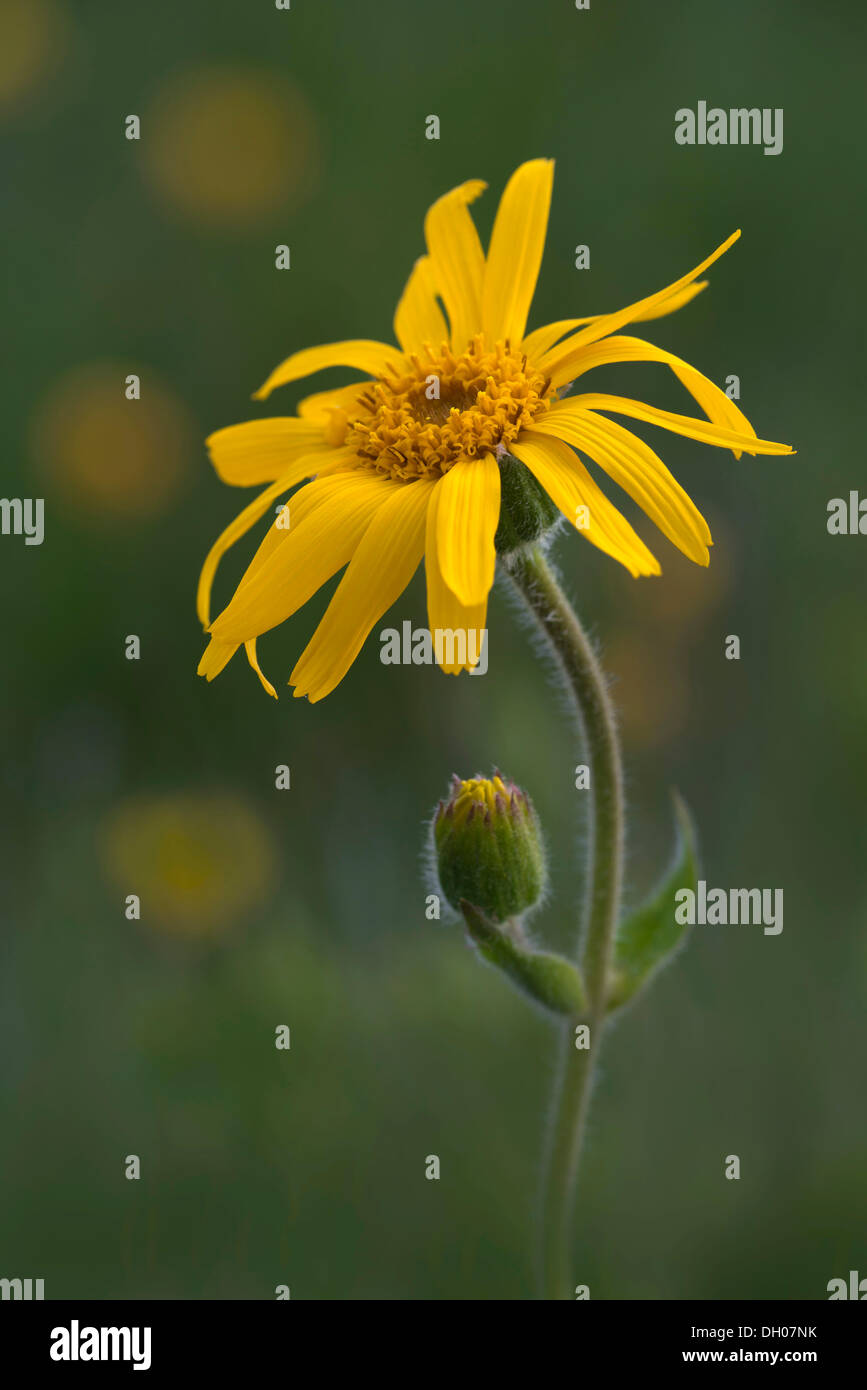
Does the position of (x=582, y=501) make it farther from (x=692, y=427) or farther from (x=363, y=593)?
(x=363, y=593)

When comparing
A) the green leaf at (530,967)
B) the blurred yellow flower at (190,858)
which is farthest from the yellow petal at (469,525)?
the blurred yellow flower at (190,858)

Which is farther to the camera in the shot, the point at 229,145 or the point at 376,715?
the point at 229,145

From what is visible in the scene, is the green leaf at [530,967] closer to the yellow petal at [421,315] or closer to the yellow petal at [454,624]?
the yellow petal at [454,624]

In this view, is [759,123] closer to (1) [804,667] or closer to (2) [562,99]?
(2) [562,99]

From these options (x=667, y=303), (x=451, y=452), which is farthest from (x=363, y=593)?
(x=667, y=303)

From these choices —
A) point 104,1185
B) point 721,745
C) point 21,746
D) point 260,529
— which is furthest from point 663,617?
point 104,1185

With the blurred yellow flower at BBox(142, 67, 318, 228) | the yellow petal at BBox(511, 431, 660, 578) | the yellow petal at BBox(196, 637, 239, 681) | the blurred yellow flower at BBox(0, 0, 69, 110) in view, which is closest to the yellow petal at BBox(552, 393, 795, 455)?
the yellow petal at BBox(511, 431, 660, 578)
